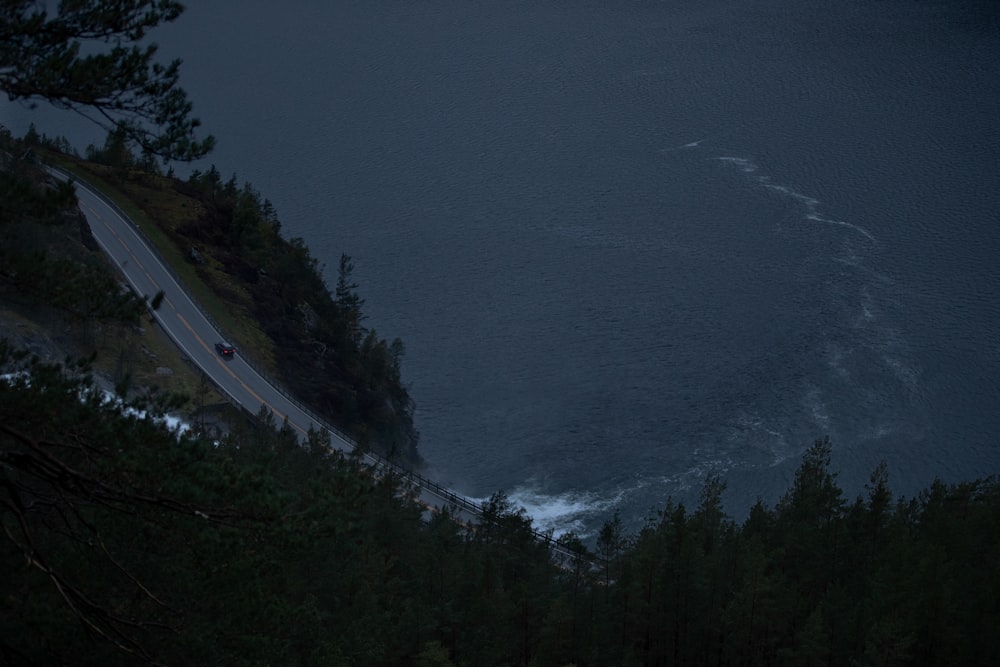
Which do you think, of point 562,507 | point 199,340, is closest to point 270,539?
point 199,340

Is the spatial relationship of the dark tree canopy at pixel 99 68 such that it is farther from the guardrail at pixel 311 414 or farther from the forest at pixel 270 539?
the guardrail at pixel 311 414

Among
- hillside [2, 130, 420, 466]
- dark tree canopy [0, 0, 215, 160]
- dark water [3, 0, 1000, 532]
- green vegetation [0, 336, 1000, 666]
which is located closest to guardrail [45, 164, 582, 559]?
hillside [2, 130, 420, 466]

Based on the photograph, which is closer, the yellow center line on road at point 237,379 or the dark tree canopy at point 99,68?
the dark tree canopy at point 99,68

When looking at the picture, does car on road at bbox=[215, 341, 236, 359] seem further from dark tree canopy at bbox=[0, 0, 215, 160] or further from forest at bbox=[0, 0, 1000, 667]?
dark tree canopy at bbox=[0, 0, 215, 160]

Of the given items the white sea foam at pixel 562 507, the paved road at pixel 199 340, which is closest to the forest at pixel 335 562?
the paved road at pixel 199 340

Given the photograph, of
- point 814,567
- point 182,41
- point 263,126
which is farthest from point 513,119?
point 814,567
